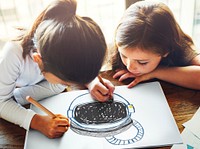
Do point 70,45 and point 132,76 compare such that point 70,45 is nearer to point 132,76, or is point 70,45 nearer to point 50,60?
point 50,60

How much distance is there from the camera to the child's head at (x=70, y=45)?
641mm

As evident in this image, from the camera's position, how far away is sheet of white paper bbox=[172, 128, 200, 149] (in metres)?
0.71

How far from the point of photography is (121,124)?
767 millimetres

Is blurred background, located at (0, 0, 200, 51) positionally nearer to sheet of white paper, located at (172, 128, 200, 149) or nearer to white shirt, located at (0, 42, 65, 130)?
white shirt, located at (0, 42, 65, 130)

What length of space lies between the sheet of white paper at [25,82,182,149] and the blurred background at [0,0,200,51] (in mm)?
321

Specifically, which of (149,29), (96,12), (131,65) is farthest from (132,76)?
(96,12)

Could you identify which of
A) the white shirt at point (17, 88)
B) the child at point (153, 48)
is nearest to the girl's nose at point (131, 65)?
the child at point (153, 48)

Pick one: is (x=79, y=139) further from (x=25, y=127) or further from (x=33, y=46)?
(x=33, y=46)

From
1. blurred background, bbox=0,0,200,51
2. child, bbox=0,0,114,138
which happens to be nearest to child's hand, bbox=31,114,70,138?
child, bbox=0,0,114,138

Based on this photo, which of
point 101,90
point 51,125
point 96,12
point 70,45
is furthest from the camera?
point 96,12

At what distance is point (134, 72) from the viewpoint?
2.96ft

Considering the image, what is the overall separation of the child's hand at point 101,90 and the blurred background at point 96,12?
276 millimetres

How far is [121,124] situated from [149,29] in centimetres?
26

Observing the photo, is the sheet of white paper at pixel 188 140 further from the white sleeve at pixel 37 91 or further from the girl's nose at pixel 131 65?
the white sleeve at pixel 37 91
